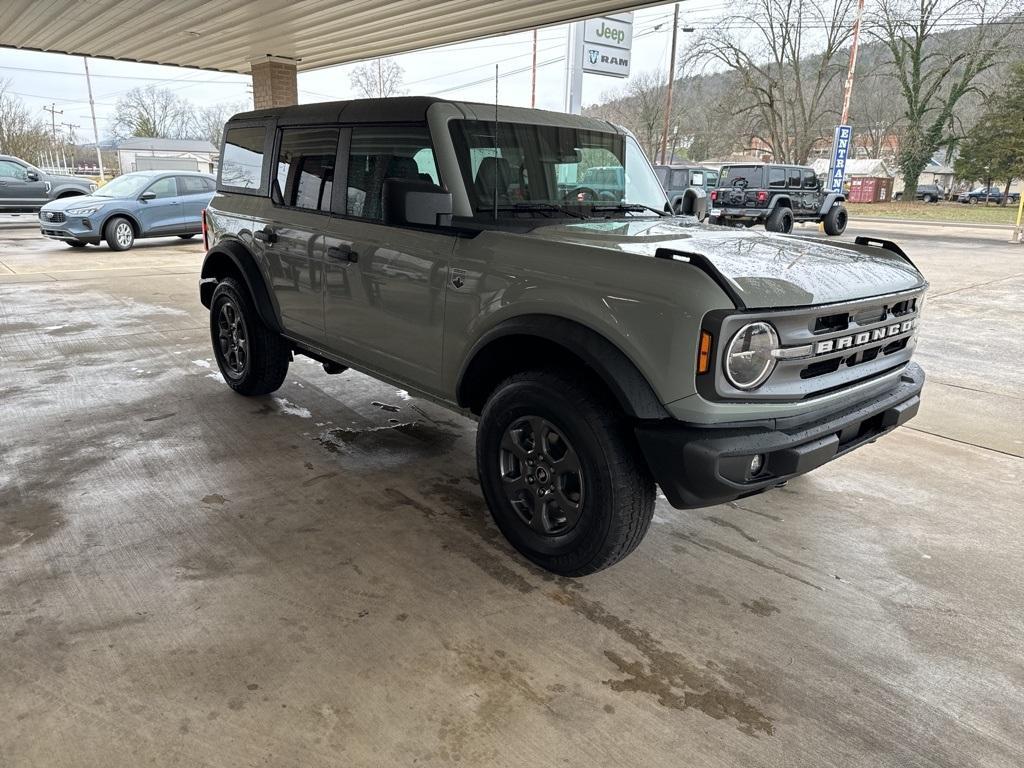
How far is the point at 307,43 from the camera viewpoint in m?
13.1

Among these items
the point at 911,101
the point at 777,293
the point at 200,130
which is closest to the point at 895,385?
the point at 777,293

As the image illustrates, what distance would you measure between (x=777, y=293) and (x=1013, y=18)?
49734mm

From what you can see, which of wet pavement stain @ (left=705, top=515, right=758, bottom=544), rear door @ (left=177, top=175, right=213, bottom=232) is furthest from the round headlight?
rear door @ (left=177, top=175, right=213, bottom=232)

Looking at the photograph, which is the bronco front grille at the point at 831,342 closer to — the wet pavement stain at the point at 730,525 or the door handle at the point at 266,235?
the wet pavement stain at the point at 730,525

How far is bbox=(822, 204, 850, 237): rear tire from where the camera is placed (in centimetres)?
1931

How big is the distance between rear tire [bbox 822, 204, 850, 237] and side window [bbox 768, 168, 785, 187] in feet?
5.12

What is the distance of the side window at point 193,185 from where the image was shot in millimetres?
14469

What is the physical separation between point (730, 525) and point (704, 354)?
150cm

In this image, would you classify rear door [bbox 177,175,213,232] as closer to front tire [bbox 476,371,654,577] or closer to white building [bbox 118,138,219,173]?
front tire [bbox 476,371,654,577]

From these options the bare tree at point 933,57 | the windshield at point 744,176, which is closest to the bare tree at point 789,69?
the bare tree at point 933,57

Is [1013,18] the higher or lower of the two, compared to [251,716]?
higher

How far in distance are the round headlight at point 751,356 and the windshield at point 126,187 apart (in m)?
14.8

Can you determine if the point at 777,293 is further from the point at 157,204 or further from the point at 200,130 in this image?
the point at 200,130

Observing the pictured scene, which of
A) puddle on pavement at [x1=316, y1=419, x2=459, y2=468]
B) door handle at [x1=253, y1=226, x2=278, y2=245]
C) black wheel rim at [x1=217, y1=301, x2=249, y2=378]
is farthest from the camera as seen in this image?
black wheel rim at [x1=217, y1=301, x2=249, y2=378]
